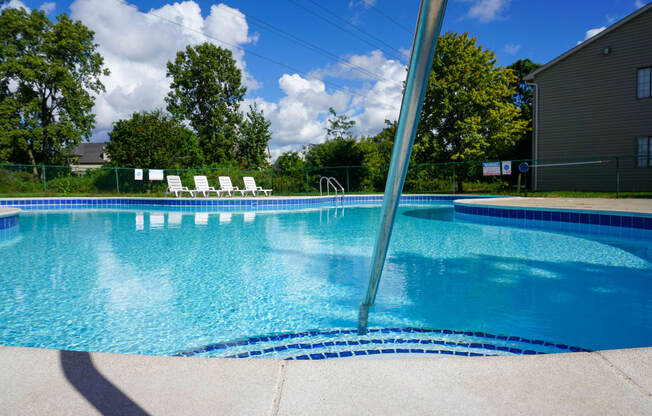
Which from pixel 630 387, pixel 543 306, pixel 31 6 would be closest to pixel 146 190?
pixel 31 6

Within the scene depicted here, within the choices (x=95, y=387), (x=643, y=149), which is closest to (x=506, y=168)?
(x=643, y=149)

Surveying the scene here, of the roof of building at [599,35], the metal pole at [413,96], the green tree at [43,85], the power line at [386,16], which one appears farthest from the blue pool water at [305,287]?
the green tree at [43,85]

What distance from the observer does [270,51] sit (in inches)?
987

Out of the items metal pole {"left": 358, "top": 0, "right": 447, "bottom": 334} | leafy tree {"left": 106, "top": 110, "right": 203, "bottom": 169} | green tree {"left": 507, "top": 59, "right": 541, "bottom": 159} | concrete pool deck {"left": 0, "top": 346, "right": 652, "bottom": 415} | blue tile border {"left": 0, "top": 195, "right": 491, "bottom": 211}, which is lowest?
concrete pool deck {"left": 0, "top": 346, "right": 652, "bottom": 415}

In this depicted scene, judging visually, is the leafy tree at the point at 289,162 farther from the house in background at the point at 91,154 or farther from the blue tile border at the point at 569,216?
the house in background at the point at 91,154

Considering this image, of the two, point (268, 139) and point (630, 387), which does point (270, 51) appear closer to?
point (268, 139)

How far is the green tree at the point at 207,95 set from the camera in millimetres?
30938

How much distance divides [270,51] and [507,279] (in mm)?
24194

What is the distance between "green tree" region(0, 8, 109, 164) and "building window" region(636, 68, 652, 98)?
32.9 meters

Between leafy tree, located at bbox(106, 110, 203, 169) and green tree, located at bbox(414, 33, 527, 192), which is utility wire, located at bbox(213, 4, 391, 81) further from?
green tree, located at bbox(414, 33, 527, 192)

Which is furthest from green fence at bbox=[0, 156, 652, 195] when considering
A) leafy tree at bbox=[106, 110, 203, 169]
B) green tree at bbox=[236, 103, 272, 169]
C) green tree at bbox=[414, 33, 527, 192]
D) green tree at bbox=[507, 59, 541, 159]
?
green tree at bbox=[236, 103, 272, 169]

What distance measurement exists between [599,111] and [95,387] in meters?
18.3

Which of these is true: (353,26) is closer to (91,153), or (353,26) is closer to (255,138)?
(255,138)

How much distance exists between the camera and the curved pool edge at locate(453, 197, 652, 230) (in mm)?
7177
